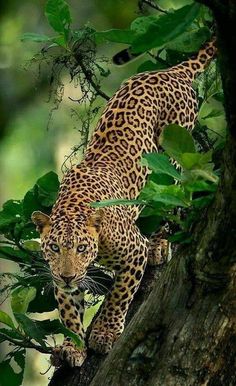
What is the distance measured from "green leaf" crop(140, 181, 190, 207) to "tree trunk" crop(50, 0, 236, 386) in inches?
5.2

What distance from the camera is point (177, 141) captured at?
393cm

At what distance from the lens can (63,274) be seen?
6.30 m

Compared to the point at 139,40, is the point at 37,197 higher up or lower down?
higher up

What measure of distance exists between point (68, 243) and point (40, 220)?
269 mm

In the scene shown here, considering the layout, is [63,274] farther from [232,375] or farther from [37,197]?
[232,375]

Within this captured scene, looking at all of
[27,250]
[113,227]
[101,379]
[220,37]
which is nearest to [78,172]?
[113,227]

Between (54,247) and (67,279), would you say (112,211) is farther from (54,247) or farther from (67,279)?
(67,279)

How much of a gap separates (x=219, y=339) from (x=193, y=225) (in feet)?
1.37

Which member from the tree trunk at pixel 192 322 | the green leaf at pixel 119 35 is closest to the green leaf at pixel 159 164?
the tree trunk at pixel 192 322

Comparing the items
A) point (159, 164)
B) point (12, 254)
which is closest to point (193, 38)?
point (12, 254)

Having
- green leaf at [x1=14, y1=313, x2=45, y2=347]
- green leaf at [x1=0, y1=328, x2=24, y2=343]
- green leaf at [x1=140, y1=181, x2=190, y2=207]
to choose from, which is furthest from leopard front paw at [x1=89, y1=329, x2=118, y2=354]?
green leaf at [x1=140, y1=181, x2=190, y2=207]

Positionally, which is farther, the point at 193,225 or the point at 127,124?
the point at 127,124

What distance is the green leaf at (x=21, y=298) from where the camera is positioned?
19.5ft

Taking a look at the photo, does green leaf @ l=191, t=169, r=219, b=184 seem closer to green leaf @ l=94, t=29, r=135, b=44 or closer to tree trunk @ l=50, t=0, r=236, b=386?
tree trunk @ l=50, t=0, r=236, b=386
